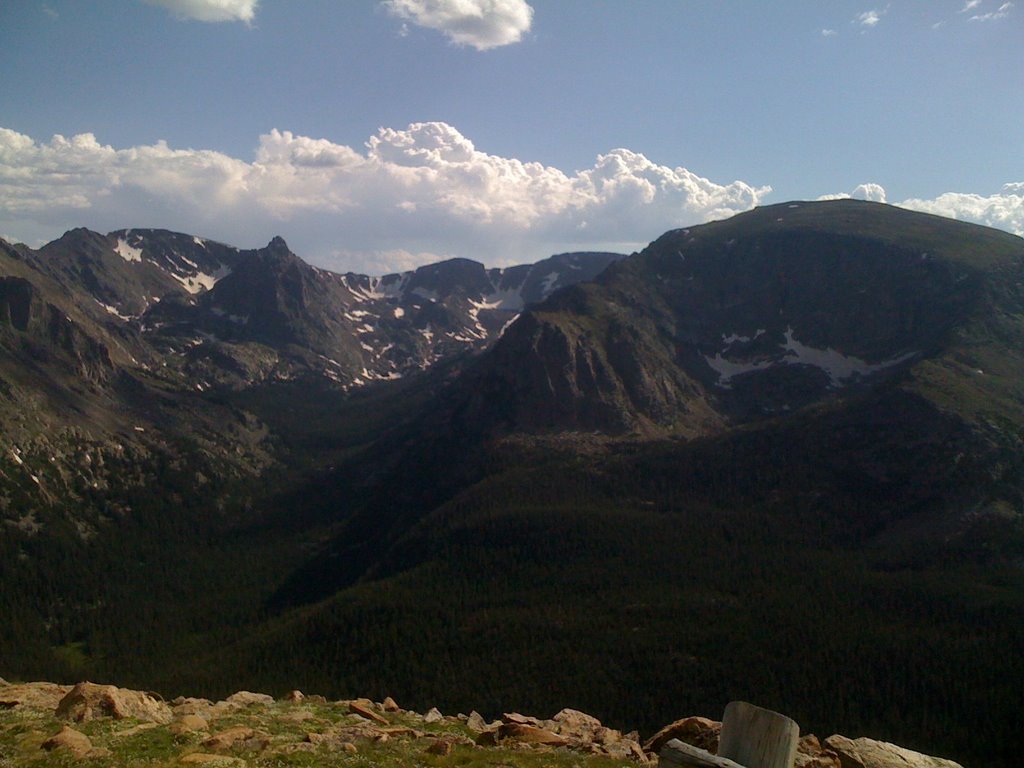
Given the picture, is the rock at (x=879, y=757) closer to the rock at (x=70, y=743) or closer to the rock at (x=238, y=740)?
the rock at (x=238, y=740)

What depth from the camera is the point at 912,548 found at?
181 metres

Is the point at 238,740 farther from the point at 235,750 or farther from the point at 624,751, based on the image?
the point at 624,751

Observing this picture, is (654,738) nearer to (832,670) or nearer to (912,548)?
(832,670)

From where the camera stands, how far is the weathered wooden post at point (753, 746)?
68.7ft

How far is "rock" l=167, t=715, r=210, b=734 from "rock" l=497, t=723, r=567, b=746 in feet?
52.5

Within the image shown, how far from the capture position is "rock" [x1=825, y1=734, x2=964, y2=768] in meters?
31.8

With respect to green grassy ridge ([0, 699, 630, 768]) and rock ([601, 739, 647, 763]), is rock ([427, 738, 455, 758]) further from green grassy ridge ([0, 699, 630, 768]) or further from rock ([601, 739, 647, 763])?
rock ([601, 739, 647, 763])

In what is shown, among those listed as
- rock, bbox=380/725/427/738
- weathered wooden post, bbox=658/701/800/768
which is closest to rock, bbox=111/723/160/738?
rock, bbox=380/725/427/738

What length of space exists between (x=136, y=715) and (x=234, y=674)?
126059mm

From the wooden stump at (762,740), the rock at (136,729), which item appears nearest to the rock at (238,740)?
the rock at (136,729)

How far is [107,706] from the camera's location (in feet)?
140

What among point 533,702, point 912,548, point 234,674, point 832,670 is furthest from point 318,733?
point 912,548

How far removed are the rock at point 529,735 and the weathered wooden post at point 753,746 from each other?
21.0 meters

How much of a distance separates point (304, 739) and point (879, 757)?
27274 millimetres
